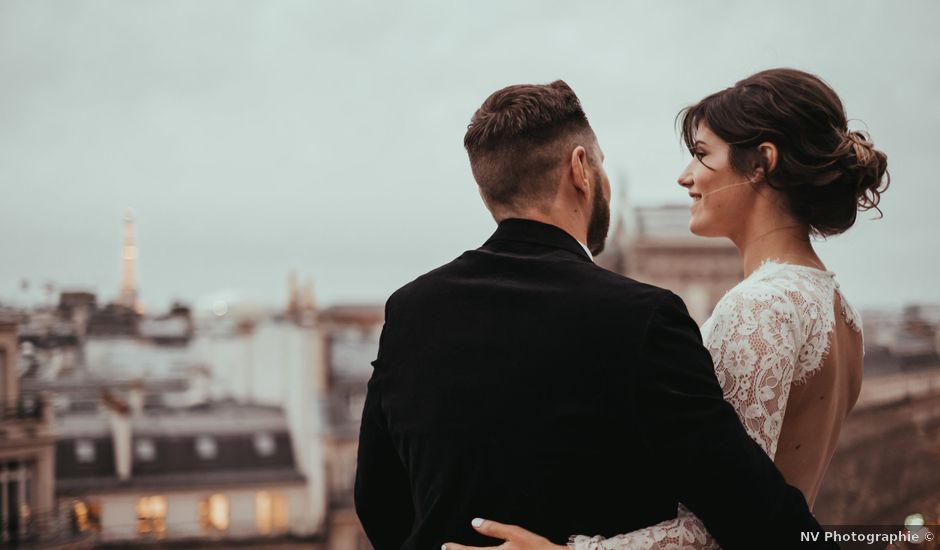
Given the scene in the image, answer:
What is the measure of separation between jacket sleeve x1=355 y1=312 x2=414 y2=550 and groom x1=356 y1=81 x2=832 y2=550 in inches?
1.6

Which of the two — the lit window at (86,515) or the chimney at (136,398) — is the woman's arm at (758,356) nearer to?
the lit window at (86,515)

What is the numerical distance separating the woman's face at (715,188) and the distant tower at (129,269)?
6634 mm

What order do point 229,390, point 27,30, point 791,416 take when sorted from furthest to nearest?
1. point 229,390
2. point 27,30
3. point 791,416

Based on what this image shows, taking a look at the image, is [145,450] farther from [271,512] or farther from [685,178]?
[685,178]

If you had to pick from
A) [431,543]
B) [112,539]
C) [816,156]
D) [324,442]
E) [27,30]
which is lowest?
[112,539]

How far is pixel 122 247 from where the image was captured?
7.72m

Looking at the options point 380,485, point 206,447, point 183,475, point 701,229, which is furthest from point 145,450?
point 701,229

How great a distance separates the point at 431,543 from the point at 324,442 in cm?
870

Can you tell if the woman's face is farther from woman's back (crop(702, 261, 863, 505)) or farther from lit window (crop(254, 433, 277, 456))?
lit window (crop(254, 433, 277, 456))

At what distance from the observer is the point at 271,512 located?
30.8 ft

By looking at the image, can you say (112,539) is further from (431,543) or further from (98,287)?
(431,543)

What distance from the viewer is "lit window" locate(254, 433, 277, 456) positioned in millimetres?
9543

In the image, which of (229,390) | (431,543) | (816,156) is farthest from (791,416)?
(229,390)

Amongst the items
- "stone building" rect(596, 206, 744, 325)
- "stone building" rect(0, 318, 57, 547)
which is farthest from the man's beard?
"stone building" rect(596, 206, 744, 325)
